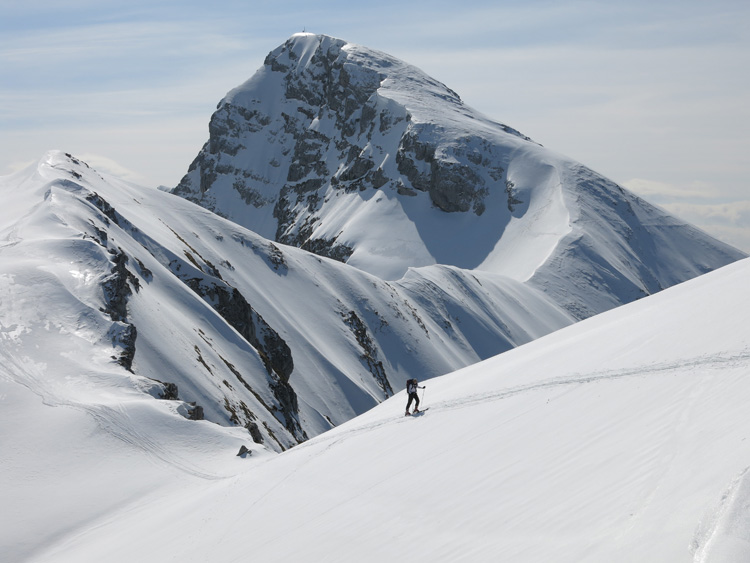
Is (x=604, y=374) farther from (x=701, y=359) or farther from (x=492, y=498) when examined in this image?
(x=492, y=498)

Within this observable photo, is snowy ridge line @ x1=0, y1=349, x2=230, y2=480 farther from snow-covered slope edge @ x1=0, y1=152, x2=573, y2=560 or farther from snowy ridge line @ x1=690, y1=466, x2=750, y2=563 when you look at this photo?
snowy ridge line @ x1=690, y1=466, x2=750, y2=563

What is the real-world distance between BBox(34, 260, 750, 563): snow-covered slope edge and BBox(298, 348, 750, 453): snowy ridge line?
7 centimetres

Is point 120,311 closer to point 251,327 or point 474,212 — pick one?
point 251,327

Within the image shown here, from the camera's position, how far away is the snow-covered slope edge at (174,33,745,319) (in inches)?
5138

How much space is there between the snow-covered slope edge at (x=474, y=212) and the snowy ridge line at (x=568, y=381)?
96.6 meters

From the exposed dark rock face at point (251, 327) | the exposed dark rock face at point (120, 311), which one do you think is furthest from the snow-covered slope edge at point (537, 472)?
the exposed dark rock face at point (251, 327)

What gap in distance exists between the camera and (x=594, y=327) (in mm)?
26656

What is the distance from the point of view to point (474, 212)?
15100 cm

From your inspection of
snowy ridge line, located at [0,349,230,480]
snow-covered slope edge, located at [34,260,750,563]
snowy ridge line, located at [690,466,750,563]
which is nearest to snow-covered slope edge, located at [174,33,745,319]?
snowy ridge line, located at [0,349,230,480]

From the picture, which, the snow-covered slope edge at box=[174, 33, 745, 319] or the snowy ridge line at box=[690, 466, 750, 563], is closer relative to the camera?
the snowy ridge line at box=[690, 466, 750, 563]

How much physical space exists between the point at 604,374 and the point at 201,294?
47.4 m

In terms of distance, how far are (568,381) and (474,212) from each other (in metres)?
133

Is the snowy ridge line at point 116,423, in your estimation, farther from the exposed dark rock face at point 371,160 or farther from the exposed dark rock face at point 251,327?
the exposed dark rock face at point 371,160

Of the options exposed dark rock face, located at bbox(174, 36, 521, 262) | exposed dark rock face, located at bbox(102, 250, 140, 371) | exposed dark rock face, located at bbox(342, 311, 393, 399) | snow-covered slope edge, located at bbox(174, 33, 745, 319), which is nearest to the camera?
exposed dark rock face, located at bbox(102, 250, 140, 371)
